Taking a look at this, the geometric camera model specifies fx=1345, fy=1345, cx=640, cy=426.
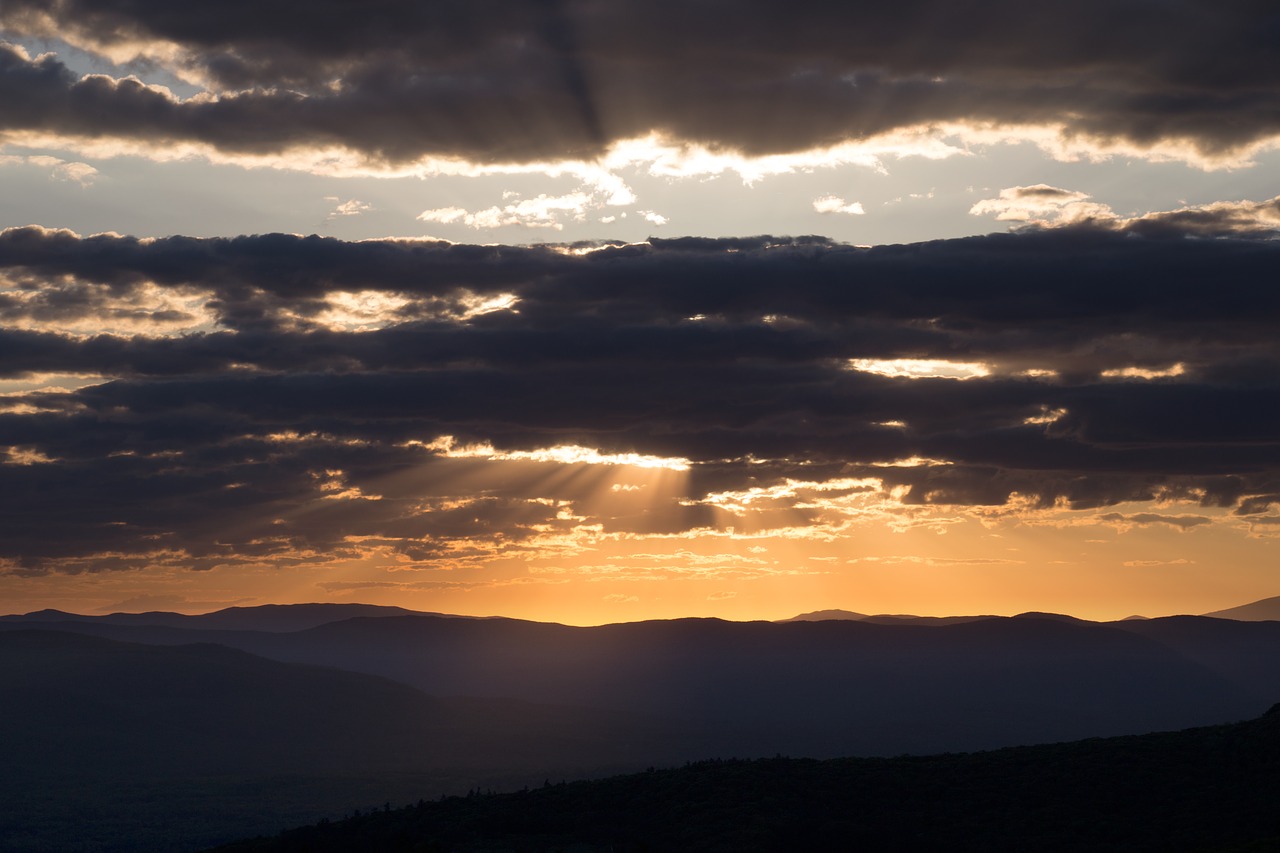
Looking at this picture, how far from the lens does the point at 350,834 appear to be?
83.5 metres

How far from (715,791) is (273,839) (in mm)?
27675

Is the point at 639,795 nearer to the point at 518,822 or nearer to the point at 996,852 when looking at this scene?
the point at 518,822

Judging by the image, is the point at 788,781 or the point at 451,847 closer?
the point at 451,847

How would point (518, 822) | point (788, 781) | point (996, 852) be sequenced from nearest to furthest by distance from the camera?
point (996, 852)
point (518, 822)
point (788, 781)

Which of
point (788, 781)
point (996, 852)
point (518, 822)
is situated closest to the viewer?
point (996, 852)

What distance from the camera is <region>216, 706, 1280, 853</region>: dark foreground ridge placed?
72.7m

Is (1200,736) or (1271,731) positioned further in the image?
(1200,736)

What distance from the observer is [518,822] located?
81.6 m

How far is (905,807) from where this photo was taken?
80.9 metres

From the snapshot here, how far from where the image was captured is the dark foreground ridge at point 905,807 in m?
72.7

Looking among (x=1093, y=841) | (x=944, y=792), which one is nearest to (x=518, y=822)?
(x=944, y=792)

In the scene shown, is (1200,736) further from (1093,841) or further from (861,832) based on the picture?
(861,832)

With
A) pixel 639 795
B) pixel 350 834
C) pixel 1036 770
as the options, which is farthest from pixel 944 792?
pixel 350 834

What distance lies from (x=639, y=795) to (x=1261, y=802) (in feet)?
122
